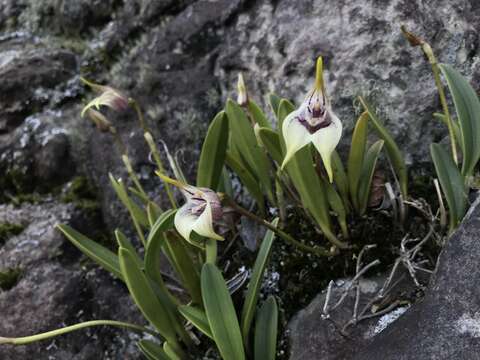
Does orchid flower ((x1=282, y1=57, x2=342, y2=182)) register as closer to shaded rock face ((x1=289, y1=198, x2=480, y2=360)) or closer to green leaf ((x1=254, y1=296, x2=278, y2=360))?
shaded rock face ((x1=289, y1=198, x2=480, y2=360))

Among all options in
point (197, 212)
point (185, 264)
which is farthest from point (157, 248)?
point (197, 212)

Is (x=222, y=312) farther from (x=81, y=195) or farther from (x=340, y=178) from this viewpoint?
(x=81, y=195)

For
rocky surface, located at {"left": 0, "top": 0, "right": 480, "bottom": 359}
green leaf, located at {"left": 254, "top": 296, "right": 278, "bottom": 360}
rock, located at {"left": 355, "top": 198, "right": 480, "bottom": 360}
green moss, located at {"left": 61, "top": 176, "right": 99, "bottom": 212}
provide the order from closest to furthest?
1. rock, located at {"left": 355, "top": 198, "right": 480, "bottom": 360}
2. green leaf, located at {"left": 254, "top": 296, "right": 278, "bottom": 360}
3. rocky surface, located at {"left": 0, "top": 0, "right": 480, "bottom": 359}
4. green moss, located at {"left": 61, "top": 176, "right": 99, "bottom": 212}

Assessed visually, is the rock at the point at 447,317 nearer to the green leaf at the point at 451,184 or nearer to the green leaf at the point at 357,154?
the green leaf at the point at 451,184

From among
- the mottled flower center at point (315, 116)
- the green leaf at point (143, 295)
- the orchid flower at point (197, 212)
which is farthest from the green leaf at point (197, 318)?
the mottled flower center at point (315, 116)

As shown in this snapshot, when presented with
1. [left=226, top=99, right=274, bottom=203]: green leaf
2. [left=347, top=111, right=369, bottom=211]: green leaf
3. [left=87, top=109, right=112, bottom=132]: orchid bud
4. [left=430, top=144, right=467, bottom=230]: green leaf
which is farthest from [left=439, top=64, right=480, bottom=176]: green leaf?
[left=87, top=109, right=112, bottom=132]: orchid bud

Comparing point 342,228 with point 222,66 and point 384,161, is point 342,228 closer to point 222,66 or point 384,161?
point 384,161
